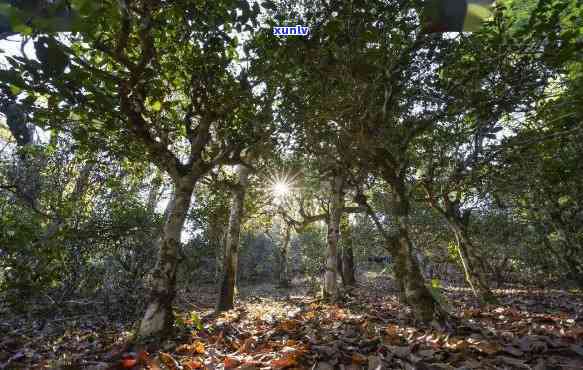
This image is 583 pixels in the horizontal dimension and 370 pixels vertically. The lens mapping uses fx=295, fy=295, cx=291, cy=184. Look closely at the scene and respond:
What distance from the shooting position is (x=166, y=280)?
17.9ft

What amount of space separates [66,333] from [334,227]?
9112 millimetres

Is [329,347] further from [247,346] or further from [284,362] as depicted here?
[247,346]

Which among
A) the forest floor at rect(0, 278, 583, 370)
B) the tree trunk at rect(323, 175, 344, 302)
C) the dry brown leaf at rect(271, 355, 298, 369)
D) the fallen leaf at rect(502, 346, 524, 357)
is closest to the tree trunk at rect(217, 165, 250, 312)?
the tree trunk at rect(323, 175, 344, 302)

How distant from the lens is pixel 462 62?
19.1ft

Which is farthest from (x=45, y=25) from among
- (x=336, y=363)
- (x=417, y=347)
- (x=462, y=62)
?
(x=462, y=62)

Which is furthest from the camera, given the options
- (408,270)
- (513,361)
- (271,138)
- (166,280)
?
(271,138)

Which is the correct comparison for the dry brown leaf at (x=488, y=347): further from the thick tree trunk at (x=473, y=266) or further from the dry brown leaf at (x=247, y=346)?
the thick tree trunk at (x=473, y=266)

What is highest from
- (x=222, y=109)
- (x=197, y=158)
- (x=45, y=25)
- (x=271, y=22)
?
(x=271, y=22)

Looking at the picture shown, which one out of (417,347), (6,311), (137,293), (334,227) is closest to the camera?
(417,347)

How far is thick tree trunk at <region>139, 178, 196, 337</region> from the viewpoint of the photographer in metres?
5.15

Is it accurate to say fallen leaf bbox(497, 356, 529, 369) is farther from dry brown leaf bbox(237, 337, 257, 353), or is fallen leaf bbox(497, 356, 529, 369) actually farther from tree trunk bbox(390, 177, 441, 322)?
dry brown leaf bbox(237, 337, 257, 353)

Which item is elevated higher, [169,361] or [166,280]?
[166,280]

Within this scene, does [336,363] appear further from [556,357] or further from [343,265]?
[343,265]

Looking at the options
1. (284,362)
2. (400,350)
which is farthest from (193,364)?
(400,350)
